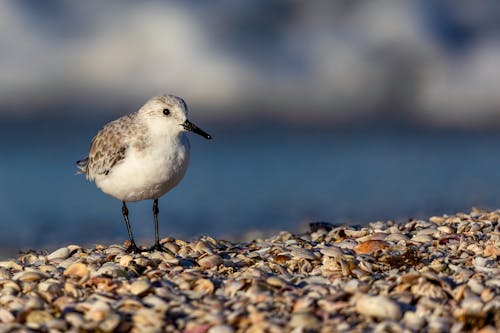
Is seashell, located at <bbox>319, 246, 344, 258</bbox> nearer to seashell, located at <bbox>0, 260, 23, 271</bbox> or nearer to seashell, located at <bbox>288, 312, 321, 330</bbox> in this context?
seashell, located at <bbox>288, 312, 321, 330</bbox>

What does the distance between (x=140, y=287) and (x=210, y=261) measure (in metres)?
0.82

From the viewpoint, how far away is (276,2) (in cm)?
1938

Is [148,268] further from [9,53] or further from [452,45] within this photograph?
[452,45]

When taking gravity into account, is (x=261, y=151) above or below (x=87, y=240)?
above

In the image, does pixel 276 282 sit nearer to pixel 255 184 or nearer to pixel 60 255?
pixel 60 255

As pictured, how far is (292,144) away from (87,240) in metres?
5.68

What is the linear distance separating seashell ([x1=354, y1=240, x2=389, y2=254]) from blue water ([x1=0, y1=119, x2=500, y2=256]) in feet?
9.64

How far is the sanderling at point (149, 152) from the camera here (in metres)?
5.55

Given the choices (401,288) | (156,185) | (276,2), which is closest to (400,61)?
(276,2)

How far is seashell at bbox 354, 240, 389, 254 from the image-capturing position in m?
5.22

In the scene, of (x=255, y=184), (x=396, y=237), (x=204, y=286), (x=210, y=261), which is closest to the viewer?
(x=204, y=286)

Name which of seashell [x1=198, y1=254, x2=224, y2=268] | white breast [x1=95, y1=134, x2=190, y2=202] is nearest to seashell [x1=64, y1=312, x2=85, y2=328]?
seashell [x1=198, y1=254, x2=224, y2=268]

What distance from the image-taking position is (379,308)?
12.6 ft

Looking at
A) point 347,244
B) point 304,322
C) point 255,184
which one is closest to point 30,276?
point 304,322
